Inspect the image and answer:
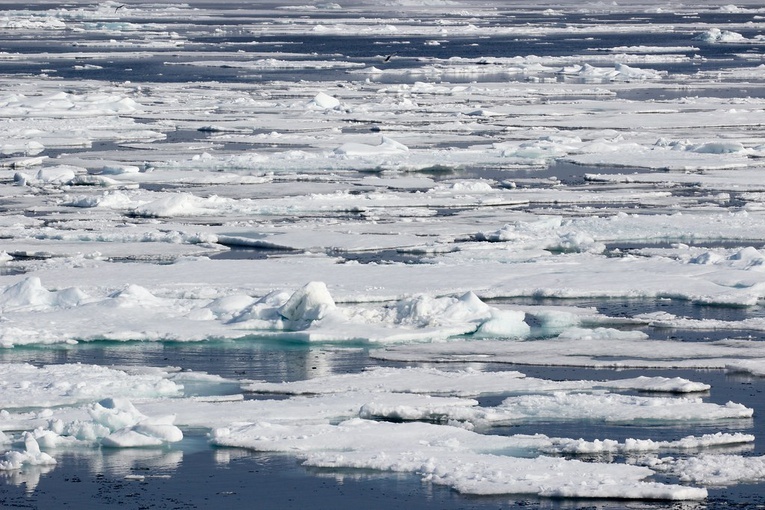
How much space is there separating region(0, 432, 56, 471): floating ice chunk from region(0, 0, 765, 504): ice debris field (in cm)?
2

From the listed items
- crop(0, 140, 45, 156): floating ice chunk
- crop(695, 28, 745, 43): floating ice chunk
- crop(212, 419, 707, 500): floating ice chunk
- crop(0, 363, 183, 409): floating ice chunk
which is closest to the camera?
crop(212, 419, 707, 500): floating ice chunk

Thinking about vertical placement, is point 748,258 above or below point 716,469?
above

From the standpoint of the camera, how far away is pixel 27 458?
721 centimetres

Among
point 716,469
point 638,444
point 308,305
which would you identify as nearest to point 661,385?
point 638,444

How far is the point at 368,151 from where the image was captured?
777 inches

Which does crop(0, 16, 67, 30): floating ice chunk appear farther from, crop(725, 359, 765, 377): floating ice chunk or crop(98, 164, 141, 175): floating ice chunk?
crop(725, 359, 765, 377): floating ice chunk

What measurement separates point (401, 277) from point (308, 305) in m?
1.65

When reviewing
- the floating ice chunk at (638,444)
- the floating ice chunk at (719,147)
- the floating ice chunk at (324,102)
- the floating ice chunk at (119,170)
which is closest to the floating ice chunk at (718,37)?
the floating ice chunk at (324,102)

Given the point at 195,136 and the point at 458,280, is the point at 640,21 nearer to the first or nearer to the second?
the point at 195,136

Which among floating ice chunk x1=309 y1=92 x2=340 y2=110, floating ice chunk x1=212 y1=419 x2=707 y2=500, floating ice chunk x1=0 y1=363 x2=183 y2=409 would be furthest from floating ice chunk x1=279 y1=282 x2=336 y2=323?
floating ice chunk x1=309 y1=92 x2=340 y2=110

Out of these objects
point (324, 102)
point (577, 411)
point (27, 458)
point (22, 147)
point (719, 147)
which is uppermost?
point (324, 102)

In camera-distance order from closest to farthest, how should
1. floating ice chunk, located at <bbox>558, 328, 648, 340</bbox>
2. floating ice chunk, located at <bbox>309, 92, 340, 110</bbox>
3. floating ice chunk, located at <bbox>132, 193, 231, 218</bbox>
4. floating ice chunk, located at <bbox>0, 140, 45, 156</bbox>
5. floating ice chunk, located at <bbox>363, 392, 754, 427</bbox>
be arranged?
floating ice chunk, located at <bbox>363, 392, 754, 427</bbox> → floating ice chunk, located at <bbox>558, 328, 648, 340</bbox> → floating ice chunk, located at <bbox>132, 193, 231, 218</bbox> → floating ice chunk, located at <bbox>0, 140, 45, 156</bbox> → floating ice chunk, located at <bbox>309, 92, 340, 110</bbox>

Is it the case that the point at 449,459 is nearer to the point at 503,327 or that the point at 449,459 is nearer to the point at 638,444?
the point at 638,444

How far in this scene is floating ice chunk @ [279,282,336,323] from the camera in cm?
985
